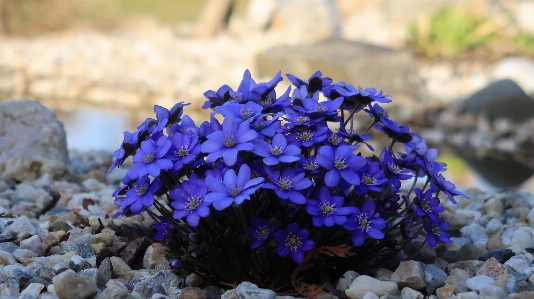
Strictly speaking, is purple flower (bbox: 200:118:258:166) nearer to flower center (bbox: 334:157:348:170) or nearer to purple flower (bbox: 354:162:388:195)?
flower center (bbox: 334:157:348:170)

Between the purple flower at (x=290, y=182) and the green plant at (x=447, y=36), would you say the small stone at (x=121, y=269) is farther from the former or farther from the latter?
the green plant at (x=447, y=36)

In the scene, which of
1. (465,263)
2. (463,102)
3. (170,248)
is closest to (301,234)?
(170,248)

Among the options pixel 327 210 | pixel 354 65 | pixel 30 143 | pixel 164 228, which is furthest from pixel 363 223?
pixel 354 65

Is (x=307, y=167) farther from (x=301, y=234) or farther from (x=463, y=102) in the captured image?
(x=463, y=102)

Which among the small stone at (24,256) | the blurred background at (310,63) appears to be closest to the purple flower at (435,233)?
the small stone at (24,256)

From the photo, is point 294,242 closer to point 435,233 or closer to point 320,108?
point 320,108
